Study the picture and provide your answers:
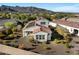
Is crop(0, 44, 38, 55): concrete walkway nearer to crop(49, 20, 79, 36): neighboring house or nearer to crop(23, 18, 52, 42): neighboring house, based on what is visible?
crop(23, 18, 52, 42): neighboring house

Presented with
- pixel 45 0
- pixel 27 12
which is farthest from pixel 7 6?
pixel 45 0

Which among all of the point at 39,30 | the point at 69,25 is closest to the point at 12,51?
the point at 39,30

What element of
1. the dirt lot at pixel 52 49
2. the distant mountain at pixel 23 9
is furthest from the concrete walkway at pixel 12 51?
the distant mountain at pixel 23 9

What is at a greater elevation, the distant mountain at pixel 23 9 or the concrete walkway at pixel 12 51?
the distant mountain at pixel 23 9

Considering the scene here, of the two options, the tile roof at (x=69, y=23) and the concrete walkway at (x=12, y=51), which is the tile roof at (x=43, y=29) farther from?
the concrete walkway at (x=12, y=51)

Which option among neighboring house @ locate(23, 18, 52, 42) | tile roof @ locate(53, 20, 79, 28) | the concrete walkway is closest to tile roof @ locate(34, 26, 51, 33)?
neighboring house @ locate(23, 18, 52, 42)

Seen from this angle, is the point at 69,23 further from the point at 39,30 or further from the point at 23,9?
the point at 23,9
